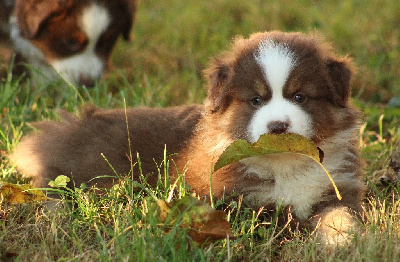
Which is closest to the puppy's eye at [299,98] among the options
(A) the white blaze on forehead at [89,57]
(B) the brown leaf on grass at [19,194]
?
(B) the brown leaf on grass at [19,194]

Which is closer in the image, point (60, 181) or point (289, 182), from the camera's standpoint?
point (289, 182)

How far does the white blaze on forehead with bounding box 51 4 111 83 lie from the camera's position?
5.53m

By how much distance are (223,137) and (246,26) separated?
13.8 feet

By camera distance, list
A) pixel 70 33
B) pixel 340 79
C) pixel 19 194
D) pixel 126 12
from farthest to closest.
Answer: pixel 126 12, pixel 70 33, pixel 19 194, pixel 340 79

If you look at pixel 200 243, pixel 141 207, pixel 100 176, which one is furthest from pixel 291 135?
pixel 100 176

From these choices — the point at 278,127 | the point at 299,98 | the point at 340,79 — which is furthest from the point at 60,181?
the point at 340,79

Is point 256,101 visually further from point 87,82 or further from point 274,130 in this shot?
point 87,82

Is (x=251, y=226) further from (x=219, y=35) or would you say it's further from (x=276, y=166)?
(x=219, y=35)

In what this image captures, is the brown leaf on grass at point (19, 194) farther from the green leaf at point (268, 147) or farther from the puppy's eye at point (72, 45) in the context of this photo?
the puppy's eye at point (72, 45)

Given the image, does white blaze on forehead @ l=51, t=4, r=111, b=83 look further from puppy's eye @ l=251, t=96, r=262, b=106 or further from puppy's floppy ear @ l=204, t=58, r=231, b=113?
puppy's eye @ l=251, t=96, r=262, b=106

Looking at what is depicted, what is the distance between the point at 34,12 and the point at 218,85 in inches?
112

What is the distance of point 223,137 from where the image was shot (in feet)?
11.1

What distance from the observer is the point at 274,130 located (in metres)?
3.02

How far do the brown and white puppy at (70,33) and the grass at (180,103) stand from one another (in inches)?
9.5
